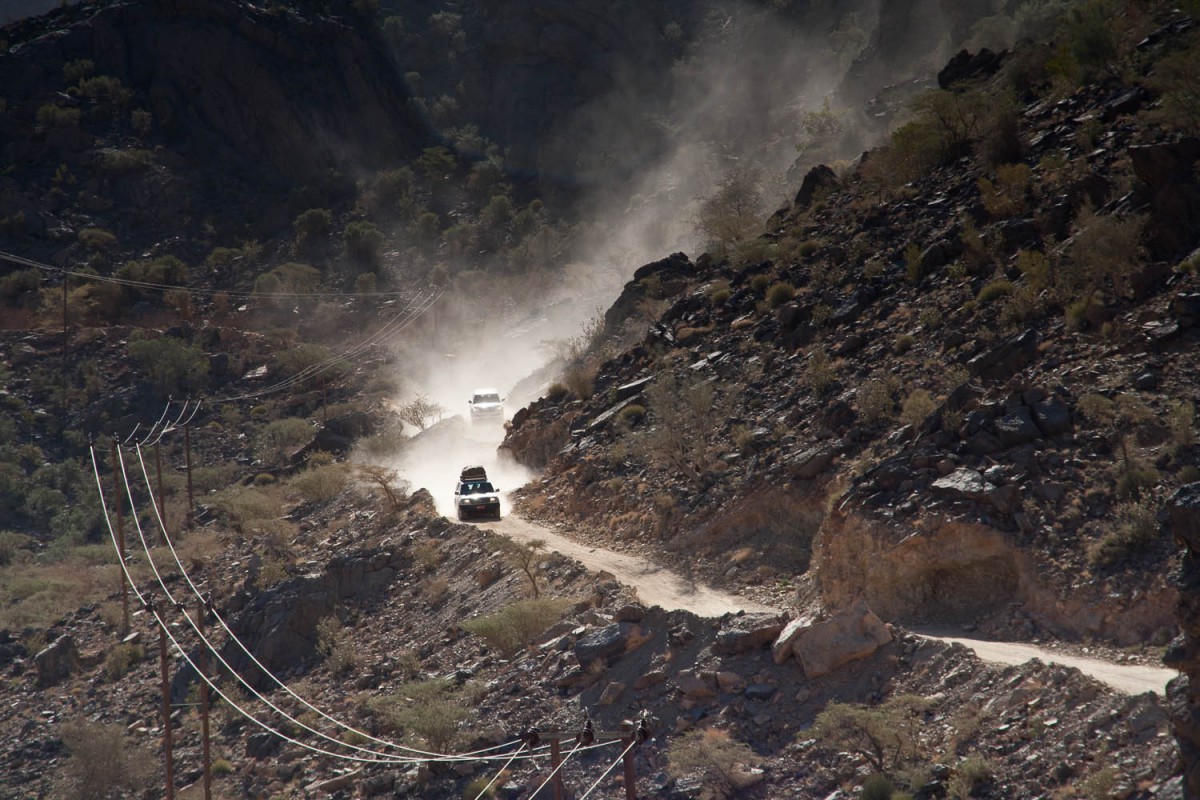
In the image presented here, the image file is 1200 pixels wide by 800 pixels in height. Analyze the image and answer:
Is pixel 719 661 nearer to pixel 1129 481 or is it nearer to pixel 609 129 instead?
pixel 1129 481

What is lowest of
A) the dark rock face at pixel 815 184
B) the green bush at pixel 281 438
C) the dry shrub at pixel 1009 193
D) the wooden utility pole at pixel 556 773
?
the wooden utility pole at pixel 556 773

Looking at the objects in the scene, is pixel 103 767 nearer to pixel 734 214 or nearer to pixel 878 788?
pixel 878 788

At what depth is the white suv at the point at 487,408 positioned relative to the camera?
4412 cm

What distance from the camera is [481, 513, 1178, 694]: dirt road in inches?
496

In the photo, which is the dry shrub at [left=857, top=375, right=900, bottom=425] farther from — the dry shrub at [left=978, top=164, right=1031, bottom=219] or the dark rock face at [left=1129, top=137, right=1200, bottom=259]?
the dry shrub at [left=978, top=164, right=1031, bottom=219]

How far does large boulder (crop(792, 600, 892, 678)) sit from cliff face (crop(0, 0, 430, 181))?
66229 millimetres

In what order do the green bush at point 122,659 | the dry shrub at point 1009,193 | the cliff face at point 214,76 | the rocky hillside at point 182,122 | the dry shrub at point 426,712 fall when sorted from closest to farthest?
the dry shrub at point 426,712
the dry shrub at point 1009,193
the green bush at point 122,659
the rocky hillside at point 182,122
the cliff face at point 214,76

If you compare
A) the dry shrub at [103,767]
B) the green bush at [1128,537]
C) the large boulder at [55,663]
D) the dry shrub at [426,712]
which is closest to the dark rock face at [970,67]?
the green bush at [1128,537]

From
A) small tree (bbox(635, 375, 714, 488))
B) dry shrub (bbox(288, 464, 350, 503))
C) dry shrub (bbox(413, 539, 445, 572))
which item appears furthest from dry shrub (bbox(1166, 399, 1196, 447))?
dry shrub (bbox(288, 464, 350, 503))

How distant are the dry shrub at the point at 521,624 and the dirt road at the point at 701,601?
63.0 inches

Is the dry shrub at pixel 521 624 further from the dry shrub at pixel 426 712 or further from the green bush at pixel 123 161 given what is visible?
the green bush at pixel 123 161

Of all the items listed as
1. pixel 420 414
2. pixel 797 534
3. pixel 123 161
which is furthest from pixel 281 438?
pixel 797 534

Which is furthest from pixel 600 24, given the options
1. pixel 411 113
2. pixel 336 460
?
pixel 336 460

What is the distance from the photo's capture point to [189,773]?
2262cm
